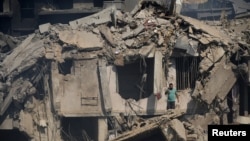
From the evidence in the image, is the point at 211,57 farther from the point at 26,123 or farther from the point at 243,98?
the point at 26,123

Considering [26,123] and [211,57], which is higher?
[211,57]

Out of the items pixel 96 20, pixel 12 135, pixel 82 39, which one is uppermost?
pixel 96 20

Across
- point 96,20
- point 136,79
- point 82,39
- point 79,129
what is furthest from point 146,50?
point 79,129

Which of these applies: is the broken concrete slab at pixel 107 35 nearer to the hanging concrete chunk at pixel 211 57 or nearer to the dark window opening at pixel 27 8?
the hanging concrete chunk at pixel 211 57

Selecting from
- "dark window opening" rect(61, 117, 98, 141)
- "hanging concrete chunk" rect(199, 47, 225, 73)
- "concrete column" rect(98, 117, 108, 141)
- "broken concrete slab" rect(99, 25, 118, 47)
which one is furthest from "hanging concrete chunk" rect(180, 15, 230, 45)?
"dark window opening" rect(61, 117, 98, 141)

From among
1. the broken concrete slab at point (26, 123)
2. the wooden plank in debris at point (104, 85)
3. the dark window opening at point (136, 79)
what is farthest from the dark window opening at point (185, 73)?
the broken concrete slab at point (26, 123)

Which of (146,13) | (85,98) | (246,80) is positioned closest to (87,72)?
(85,98)

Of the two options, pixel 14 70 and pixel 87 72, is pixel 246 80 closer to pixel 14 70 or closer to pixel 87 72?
pixel 87 72
